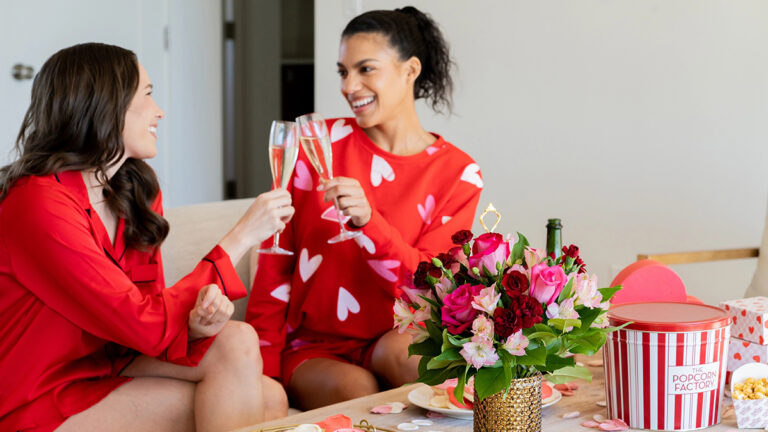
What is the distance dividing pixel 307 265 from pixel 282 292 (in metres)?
0.09

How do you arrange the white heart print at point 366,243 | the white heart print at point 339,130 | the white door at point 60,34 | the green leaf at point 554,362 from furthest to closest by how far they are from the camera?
the white door at point 60,34 < the white heart print at point 339,130 < the white heart print at point 366,243 < the green leaf at point 554,362

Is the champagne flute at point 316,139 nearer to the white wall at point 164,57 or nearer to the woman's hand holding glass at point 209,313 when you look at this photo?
the woman's hand holding glass at point 209,313

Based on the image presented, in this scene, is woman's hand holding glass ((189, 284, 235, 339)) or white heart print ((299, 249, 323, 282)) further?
white heart print ((299, 249, 323, 282))

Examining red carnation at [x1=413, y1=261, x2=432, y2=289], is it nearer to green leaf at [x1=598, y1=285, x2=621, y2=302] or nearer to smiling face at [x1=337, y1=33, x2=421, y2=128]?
green leaf at [x1=598, y1=285, x2=621, y2=302]

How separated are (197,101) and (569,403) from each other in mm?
3457

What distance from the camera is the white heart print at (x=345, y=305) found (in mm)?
1975

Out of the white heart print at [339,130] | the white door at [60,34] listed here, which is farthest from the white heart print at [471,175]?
the white door at [60,34]

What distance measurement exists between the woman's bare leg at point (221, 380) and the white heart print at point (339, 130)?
61cm

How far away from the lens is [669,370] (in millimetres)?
1297

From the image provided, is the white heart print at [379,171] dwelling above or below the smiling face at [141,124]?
below

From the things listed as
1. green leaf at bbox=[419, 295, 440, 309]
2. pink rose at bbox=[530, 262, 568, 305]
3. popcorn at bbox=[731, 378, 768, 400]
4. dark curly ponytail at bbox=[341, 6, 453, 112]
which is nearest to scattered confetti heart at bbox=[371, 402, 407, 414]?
green leaf at bbox=[419, 295, 440, 309]

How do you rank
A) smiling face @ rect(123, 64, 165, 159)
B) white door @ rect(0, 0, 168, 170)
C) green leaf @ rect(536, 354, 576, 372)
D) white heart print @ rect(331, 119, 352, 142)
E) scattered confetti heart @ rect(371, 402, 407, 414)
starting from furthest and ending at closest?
1. white door @ rect(0, 0, 168, 170)
2. white heart print @ rect(331, 119, 352, 142)
3. smiling face @ rect(123, 64, 165, 159)
4. scattered confetti heart @ rect(371, 402, 407, 414)
5. green leaf @ rect(536, 354, 576, 372)

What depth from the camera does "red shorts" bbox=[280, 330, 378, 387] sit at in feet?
6.40

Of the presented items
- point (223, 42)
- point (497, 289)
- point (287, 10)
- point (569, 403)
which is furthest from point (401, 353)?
point (287, 10)
